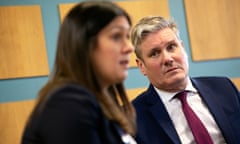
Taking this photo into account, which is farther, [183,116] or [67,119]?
[183,116]

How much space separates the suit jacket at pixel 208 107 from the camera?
195 centimetres

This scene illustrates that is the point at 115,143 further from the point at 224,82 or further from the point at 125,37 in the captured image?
the point at 224,82

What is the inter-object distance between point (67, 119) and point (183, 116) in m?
1.05

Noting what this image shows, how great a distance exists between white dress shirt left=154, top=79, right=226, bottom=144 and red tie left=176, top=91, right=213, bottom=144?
3cm

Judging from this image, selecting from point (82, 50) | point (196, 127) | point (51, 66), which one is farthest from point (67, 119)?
point (51, 66)

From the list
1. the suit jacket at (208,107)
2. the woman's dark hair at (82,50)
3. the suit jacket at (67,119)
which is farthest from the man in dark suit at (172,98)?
the suit jacket at (67,119)

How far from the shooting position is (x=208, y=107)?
2.02 m

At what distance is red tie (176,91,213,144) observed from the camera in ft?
6.30

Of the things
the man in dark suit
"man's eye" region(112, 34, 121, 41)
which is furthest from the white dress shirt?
"man's eye" region(112, 34, 121, 41)

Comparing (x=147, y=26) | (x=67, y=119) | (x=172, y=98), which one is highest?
(x=147, y=26)

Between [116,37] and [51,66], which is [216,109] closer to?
[116,37]

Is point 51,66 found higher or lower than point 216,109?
higher

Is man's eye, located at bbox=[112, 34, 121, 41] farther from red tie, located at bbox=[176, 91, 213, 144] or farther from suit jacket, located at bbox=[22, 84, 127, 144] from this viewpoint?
red tie, located at bbox=[176, 91, 213, 144]

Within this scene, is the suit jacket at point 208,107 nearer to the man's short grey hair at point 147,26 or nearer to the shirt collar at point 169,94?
the shirt collar at point 169,94
